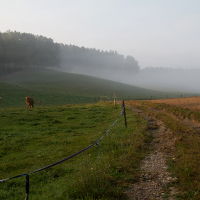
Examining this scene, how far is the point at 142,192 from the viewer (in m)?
4.35

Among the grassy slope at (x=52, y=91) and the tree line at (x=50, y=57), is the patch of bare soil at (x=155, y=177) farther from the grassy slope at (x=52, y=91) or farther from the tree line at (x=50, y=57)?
the tree line at (x=50, y=57)

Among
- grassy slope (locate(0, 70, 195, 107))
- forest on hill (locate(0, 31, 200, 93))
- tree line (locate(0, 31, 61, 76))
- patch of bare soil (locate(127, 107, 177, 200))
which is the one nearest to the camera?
patch of bare soil (locate(127, 107, 177, 200))

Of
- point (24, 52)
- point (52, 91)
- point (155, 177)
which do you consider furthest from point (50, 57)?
point (155, 177)

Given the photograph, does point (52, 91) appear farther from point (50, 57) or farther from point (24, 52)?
point (50, 57)

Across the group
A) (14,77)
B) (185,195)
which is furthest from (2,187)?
(14,77)

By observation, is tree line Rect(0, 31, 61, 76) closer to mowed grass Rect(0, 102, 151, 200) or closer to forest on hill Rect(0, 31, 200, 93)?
forest on hill Rect(0, 31, 200, 93)

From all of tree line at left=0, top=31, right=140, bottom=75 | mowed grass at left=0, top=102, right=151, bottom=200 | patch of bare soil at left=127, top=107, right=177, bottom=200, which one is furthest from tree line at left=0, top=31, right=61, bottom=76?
patch of bare soil at left=127, top=107, right=177, bottom=200

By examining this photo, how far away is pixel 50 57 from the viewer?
332 feet

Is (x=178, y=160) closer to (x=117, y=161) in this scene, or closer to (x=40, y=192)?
(x=117, y=161)

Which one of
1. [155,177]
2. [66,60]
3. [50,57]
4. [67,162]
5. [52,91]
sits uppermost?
[66,60]

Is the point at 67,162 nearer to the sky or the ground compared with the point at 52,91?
nearer to the ground

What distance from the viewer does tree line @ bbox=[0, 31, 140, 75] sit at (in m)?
81.3

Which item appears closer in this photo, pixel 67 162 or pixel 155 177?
pixel 155 177

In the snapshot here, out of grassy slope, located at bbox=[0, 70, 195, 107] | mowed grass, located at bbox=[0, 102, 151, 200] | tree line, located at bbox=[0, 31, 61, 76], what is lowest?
mowed grass, located at bbox=[0, 102, 151, 200]
